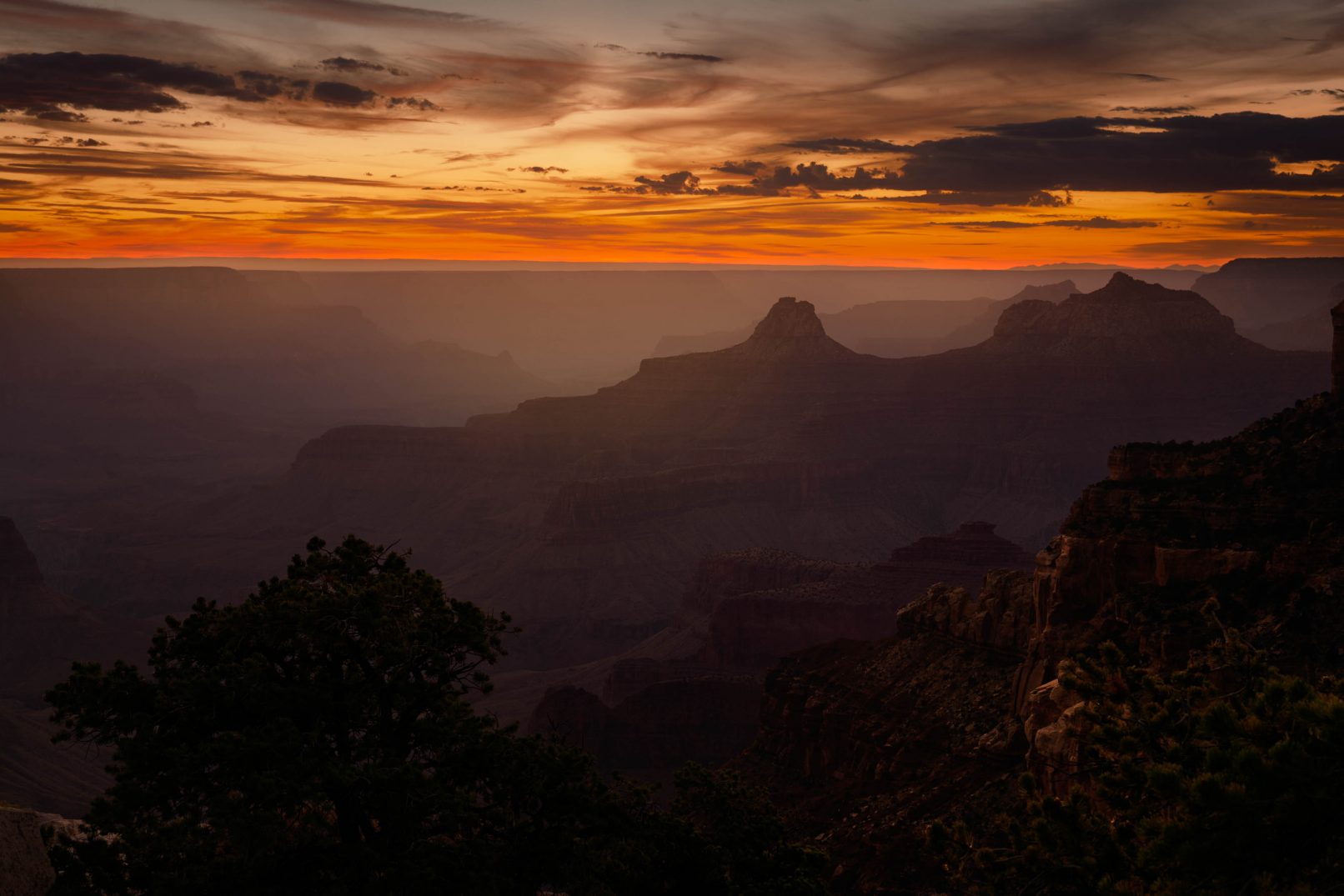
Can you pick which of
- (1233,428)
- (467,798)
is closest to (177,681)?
(467,798)

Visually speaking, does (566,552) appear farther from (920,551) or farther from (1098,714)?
(1098,714)

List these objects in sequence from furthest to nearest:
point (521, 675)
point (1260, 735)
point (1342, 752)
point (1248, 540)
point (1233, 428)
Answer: point (1233, 428), point (521, 675), point (1248, 540), point (1260, 735), point (1342, 752)

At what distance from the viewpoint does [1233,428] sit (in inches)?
7854

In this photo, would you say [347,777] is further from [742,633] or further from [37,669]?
[37,669]

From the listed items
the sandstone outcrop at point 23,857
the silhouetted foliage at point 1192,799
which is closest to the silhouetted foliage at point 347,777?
the sandstone outcrop at point 23,857

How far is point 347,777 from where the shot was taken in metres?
23.5

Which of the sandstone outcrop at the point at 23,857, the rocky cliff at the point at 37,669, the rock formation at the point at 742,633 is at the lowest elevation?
the rocky cliff at the point at 37,669

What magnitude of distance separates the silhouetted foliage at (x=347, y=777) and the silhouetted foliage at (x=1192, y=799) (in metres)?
5.61

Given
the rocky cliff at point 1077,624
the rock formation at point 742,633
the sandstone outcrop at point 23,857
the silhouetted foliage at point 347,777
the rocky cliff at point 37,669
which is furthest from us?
the rocky cliff at point 37,669

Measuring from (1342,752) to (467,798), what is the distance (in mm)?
15478

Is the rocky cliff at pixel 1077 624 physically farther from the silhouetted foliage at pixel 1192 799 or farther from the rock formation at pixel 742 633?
the silhouetted foliage at pixel 1192 799

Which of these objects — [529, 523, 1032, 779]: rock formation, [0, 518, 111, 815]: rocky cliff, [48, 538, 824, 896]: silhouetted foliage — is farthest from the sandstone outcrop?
[0, 518, 111, 815]: rocky cliff

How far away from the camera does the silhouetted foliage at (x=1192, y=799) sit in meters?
18.6

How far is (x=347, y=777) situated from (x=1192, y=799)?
14359mm
